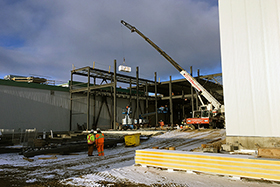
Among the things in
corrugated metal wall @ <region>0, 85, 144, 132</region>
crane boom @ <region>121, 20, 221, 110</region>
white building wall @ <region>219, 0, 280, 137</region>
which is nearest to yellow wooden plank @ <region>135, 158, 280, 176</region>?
white building wall @ <region>219, 0, 280, 137</region>

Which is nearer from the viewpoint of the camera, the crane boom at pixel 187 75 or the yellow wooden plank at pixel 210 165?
the yellow wooden plank at pixel 210 165

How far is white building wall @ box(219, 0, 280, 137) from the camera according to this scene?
32.4ft

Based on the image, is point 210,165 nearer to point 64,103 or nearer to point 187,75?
point 187,75

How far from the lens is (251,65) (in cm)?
1050

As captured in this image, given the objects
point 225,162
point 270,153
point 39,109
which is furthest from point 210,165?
point 39,109

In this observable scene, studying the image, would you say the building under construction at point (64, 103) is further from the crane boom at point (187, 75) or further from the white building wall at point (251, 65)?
the white building wall at point (251, 65)

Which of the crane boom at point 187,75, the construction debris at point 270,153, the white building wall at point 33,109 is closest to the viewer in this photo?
the construction debris at point 270,153

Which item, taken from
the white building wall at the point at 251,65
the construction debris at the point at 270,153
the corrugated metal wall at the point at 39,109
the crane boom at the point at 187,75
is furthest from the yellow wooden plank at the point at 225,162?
the corrugated metal wall at the point at 39,109

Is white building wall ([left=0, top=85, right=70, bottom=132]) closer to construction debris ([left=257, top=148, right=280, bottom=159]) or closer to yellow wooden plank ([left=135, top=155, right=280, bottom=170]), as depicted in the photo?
yellow wooden plank ([left=135, top=155, right=280, bottom=170])

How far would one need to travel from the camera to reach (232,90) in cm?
1106

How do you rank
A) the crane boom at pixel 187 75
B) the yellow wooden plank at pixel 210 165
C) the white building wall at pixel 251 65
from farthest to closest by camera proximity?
the crane boom at pixel 187 75, the white building wall at pixel 251 65, the yellow wooden plank at pixel 210 165

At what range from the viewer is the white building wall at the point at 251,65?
988 centimetres

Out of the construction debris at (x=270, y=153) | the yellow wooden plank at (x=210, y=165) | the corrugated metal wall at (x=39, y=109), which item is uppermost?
the corrugated metal wall at (x=39, y=109)

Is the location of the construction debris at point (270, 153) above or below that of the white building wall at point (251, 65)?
below
